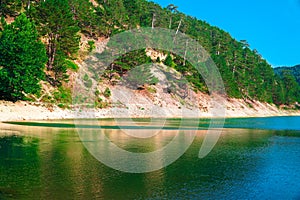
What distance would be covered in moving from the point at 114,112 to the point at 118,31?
32.3 m

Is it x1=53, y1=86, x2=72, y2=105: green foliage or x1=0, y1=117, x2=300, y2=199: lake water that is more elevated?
x1=53, y1=86, x2=72, y2=105: green foliage

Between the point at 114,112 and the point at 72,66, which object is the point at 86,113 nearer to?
the point at 114,112

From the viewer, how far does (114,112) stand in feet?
224

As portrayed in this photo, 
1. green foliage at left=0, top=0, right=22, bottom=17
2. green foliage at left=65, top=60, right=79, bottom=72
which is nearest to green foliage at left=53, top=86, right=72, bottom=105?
green foliage at left=65, top=60, right=79, bottom=72

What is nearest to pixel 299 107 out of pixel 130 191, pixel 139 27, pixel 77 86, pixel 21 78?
pixel 139 27

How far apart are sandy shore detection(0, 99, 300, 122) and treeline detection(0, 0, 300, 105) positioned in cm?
699

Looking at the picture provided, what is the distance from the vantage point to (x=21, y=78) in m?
50.5

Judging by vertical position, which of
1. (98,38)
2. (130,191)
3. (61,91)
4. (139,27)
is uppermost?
(139,27)

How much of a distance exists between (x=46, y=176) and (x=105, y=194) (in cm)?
474

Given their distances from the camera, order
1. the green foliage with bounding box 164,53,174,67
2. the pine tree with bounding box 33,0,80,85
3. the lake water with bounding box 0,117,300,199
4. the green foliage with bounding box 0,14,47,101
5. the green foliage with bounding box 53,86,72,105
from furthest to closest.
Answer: the green foliage with bounding box 164,53,174,67, the pine tree with bounding box 33,0,80,85, the green foliage with bounding box 53,86,72,105, the green foliage with bounding box 0,14,47,101, the lake water with bounding box 0,117,300,199

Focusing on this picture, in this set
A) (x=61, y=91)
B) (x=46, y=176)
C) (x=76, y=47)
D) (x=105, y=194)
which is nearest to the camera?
(x=105, y=194)

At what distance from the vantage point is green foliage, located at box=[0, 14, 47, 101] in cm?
5009

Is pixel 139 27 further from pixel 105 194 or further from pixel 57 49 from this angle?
pixel 105 194

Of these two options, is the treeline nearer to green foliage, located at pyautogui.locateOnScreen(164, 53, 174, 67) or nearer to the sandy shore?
green foliage, located at pyautogui.locateOnScreen(164, 53, 174, 67)
